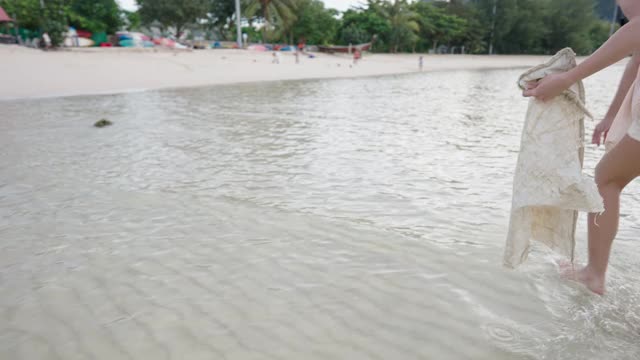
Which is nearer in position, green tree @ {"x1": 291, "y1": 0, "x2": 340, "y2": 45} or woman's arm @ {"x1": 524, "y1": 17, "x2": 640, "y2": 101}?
woman's arm @ {"x1": 524, "y1": 17, "x2": 640, "y2": 101}

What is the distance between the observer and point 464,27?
57.4 metres

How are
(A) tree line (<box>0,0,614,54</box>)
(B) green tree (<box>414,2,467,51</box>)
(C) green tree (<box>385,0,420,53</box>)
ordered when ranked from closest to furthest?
1. (A) tree line (<box>0,0,614,54</box>)
2. (C) green tree (<box>385,0,420,53</box>)
3. (B) green tree (<box>414,2,467,51</box>)

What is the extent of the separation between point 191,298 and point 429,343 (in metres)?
1.24

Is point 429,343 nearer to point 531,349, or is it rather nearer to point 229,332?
point 531,349

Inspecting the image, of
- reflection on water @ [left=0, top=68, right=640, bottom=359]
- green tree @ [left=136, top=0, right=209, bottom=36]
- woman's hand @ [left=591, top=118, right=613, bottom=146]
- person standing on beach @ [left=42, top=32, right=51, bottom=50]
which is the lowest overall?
reflection on water @ [left=0, top=68, right=640, bottom=359]

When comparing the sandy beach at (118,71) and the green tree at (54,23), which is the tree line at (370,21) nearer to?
the green tree at (54,23)

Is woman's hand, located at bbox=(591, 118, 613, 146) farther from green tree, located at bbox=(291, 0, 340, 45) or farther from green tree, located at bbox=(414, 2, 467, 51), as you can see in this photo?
green tree, located at bbox=(414, 2, 467, 51)

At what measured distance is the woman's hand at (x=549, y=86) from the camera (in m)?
1.97

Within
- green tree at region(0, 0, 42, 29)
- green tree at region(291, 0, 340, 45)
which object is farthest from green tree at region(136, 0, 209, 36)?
green tree at region(0, 0, 42, 29)

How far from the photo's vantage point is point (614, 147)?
6.67 feet

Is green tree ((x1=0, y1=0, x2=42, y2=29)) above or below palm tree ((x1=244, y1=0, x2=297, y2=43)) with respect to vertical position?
below

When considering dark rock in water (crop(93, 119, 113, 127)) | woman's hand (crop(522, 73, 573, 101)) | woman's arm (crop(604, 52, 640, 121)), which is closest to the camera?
woman's hand (crop(522, 73, 573, 101))

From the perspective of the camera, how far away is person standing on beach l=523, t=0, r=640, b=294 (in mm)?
1849

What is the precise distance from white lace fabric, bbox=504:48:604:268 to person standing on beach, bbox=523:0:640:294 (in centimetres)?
9
